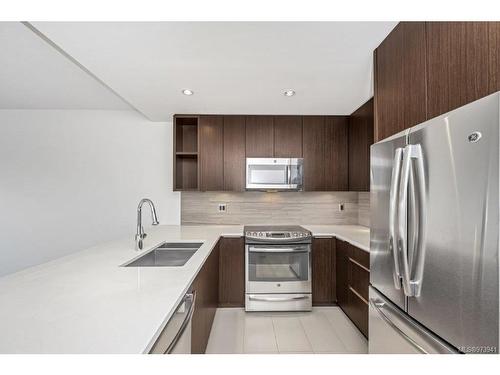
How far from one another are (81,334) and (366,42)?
1934mm

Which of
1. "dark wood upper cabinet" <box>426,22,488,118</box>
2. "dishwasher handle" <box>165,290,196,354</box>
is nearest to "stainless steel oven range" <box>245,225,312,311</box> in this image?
"dishwasher handle" <box>165,290,196,354</box>

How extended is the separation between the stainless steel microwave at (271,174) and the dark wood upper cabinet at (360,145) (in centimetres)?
65

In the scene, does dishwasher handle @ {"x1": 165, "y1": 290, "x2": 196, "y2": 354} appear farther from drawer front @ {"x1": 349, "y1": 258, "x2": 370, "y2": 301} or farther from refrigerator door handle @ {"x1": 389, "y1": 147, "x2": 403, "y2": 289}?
drawer front @ {"x1": 349, "y1": 258, "x2": 370, "y2": 301}

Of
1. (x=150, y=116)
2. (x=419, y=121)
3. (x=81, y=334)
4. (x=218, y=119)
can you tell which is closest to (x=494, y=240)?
(x=419, y=121)

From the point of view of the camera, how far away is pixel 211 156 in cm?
320

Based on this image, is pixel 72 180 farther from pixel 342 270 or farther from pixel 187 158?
pixel 342 270

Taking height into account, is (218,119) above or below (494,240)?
above

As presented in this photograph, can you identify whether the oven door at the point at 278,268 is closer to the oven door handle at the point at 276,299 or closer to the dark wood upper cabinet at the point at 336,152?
the oven door handle at the point at 276,299

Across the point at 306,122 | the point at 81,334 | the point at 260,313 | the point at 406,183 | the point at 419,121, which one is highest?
the point at 306,122

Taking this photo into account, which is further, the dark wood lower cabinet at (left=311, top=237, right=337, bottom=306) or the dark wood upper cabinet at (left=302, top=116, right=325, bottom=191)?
the dark wood upper cabinet at (left=302, top=116, right=325, bottom=191)

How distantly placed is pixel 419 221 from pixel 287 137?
2280 mm

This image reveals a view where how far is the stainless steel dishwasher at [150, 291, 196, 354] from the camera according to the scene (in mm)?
887
